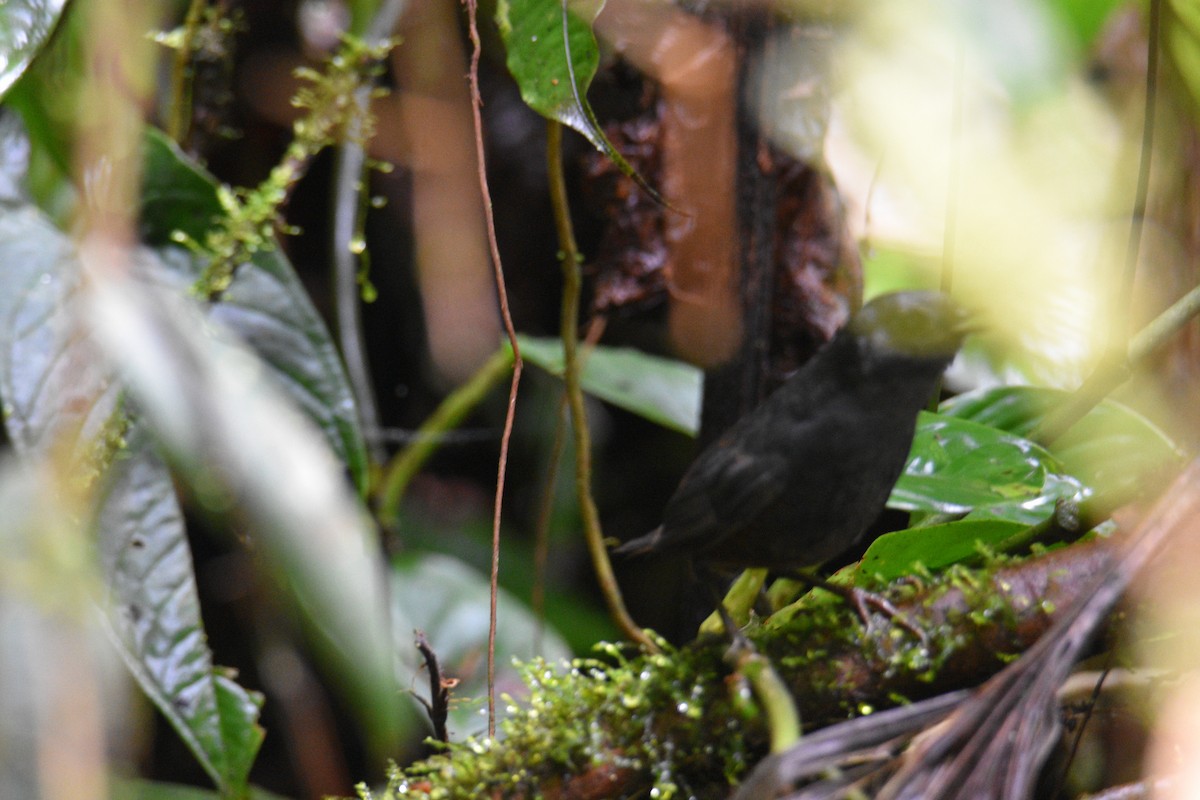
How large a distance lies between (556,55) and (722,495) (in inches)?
25.5

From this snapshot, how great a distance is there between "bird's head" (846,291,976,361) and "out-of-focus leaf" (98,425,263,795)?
1.11 m

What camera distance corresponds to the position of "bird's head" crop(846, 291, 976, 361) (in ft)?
4.29

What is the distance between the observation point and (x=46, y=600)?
1.71 m

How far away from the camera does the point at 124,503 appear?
5.69 ft

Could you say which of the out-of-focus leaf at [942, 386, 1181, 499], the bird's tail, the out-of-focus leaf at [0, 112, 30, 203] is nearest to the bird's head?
the out-of-focus leaf at [942, 386, 1181, 499]

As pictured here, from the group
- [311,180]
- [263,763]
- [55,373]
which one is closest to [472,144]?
[311,180]

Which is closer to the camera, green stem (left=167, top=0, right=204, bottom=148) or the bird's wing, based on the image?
the bird's wing

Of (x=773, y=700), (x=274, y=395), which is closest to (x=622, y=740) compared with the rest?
(x=773, y=700)

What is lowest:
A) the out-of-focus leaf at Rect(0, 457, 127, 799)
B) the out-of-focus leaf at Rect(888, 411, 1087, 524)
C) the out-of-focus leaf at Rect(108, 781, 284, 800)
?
the out-of-focus leaf at Rect(108, 781, 284, 800)

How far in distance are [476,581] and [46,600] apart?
1.07 meters

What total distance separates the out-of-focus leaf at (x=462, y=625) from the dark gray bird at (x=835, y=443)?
1013 mm

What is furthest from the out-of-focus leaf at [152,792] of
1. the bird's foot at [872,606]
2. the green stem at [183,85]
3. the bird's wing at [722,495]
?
the green stem at [183,85]

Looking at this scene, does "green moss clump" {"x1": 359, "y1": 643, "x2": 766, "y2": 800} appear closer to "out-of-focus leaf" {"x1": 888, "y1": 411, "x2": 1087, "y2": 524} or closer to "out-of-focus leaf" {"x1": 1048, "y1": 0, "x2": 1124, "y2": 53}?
"out-of-focus leaf" {"x1": 888, "y1": 411, "x2": 1087, "y2": 524}

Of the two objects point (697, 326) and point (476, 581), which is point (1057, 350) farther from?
point (476, 581)
